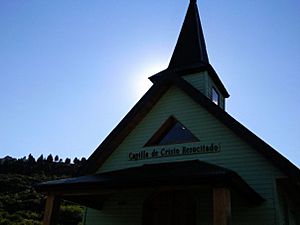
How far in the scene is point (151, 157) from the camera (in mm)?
10781

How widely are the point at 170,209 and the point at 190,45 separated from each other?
777cm

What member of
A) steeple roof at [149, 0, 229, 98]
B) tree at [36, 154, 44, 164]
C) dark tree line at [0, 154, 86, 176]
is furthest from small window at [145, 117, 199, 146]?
tree at [36, 154, 44, 164]

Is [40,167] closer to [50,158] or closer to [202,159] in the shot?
[50,158]

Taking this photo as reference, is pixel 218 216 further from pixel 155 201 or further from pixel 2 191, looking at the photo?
pixel 2 191

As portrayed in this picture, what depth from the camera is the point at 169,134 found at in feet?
36.4

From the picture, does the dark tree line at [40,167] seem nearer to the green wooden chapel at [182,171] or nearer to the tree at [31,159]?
the tree at [31,159]

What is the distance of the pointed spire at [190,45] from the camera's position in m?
13.7

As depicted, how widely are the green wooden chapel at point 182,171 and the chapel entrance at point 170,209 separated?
0.03 m

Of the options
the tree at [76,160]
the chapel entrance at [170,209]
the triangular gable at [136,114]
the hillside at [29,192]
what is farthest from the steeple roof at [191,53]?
the tree at [76,160]

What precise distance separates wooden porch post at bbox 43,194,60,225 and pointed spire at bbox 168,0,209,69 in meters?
7.04

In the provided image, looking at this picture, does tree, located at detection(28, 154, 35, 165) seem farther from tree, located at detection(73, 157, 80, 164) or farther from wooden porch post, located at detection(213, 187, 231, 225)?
wooden porch post, located at detection(213, 187, 231, 225)

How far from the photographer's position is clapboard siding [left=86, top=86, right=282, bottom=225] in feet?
28.7

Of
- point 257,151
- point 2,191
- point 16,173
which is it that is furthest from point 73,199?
point 16,173

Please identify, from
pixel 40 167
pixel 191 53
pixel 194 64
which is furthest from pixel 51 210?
pixel 40 167
